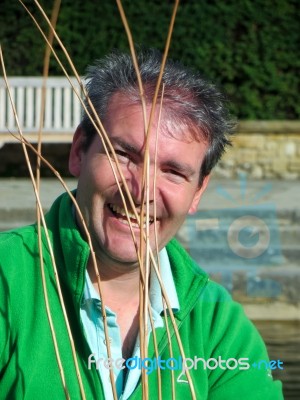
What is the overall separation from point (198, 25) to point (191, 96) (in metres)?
8.88

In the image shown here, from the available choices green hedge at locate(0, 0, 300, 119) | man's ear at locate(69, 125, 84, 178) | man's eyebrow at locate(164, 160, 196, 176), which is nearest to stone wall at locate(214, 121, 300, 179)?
green hedge at locate(0, 0, 300, 119)

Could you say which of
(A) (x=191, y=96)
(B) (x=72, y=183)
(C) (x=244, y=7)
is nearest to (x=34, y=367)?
(A) (x=191, y=96)

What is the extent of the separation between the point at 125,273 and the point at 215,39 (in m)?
8.85

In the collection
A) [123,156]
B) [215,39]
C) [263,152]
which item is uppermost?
[123,156]

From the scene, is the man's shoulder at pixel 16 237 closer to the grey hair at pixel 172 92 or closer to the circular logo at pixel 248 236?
the grey hair at pixel 172 92

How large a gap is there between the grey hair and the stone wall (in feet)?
27.2

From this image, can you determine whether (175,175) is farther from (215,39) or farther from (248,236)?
(215,39)

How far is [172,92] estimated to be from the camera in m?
2.05

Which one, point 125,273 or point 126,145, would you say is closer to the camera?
point 126,145

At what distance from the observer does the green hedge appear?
35.1ft

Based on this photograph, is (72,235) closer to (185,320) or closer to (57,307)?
(57,307)
